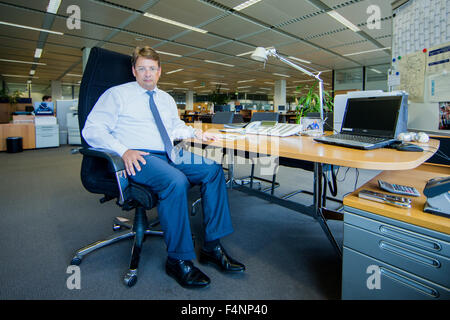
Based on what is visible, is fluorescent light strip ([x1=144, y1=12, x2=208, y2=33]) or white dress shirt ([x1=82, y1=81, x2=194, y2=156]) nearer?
white dress shirt ([x1=82, y1=81, x2=194, y2=156])

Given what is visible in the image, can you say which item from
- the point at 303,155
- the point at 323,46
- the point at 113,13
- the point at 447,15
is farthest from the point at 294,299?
the point at 323,46

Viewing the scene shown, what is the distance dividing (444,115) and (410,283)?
118 centimetres

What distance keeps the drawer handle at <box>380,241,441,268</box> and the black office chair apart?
995 millimetres

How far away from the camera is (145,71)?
1.49 meters

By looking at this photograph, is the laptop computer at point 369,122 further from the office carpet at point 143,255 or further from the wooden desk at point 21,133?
the wooden desk at point 21,133

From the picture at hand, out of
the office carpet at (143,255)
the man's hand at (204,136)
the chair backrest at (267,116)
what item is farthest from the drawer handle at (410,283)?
the chair backrest at (267,116)

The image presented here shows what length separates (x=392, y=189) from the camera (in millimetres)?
1021

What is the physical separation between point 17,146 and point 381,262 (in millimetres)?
7563

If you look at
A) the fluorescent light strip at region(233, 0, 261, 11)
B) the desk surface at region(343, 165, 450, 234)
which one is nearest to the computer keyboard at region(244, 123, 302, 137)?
the desk surface at region(343, 165, 450, 234)

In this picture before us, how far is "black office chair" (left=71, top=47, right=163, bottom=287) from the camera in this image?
3.79 feet

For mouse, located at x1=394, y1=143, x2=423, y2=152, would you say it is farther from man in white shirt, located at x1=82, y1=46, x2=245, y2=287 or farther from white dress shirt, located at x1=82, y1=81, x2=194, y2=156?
white dress shirt, located at x1=82, y1=81, x2=194, y2=156

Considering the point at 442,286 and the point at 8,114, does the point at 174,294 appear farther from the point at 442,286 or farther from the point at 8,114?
the point at 8,114

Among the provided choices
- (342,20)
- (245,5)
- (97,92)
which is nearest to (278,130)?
(97,92)

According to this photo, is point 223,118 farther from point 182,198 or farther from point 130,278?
point 130,278
